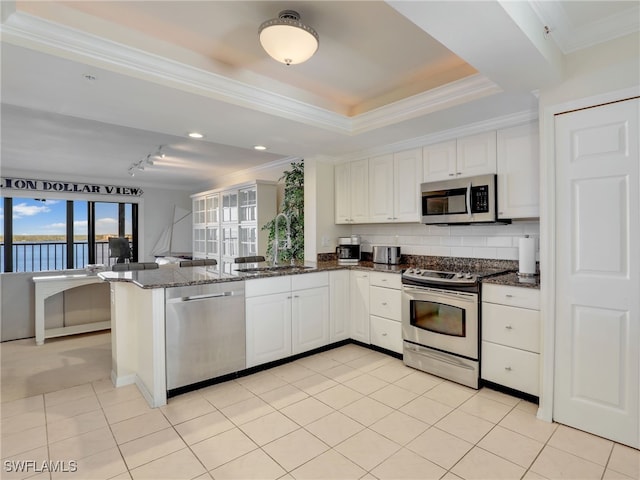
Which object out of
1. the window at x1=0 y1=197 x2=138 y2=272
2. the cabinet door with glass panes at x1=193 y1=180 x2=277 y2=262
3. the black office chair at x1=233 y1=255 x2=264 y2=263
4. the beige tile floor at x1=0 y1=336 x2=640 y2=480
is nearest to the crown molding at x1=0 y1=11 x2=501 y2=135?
the black office chair at x1=233 y1=255 x2=264 y2=263

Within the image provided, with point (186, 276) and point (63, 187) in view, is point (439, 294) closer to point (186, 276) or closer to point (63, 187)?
point (186, 276)

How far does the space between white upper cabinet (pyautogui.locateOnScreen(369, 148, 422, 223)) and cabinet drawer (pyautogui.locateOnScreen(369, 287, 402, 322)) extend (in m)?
0.82

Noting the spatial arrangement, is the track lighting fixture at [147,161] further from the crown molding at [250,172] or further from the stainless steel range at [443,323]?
the stainless steel range at [443,323]

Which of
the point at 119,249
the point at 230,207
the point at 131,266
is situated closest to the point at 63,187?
the point at 119,249

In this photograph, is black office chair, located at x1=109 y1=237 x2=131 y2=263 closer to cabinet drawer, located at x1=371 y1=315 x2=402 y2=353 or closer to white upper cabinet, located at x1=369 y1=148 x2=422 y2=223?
white upper cabinet, located at x1=369 y1=148 x2=422 y2=223

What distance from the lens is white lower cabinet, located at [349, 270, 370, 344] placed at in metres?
3.75

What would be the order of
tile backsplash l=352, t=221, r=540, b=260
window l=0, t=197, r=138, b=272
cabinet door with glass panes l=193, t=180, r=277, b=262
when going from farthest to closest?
window l=0, t=197, r=138, b=272, cabinet door with glass panes l=193, t=180, r=277, b=262, tile backsplash l=352, t=221, r=540, b=260

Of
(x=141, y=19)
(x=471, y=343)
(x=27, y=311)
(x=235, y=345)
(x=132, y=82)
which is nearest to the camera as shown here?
(x=141, y=19)

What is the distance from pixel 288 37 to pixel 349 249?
2.68 m

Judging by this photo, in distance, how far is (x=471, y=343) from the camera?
2.83 m

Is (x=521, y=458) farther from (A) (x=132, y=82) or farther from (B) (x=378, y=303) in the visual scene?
(A) (x=132, y=82)

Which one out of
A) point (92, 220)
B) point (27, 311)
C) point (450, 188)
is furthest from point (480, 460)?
point (92, 220)

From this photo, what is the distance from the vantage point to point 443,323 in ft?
9.88

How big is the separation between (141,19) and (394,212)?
9.23ft
